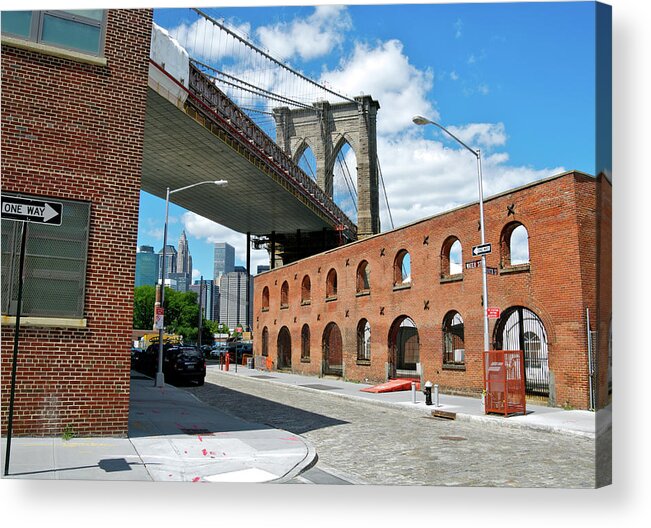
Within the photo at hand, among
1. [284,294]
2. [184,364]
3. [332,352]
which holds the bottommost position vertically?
[184,364]

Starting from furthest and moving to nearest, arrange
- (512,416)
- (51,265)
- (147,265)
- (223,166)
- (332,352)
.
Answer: (223,166)
(332,352)
(147,265)
(512,416)
(51,265)

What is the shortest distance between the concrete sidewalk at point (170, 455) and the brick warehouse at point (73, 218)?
679 millimetres

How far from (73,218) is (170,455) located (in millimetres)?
4324

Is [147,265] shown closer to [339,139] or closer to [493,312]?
[493,312]

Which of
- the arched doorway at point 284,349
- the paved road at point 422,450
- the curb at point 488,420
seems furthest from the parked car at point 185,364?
the arched doorway at point 284,349

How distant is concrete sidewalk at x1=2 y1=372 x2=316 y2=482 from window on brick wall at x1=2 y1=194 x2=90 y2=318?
7.12ft

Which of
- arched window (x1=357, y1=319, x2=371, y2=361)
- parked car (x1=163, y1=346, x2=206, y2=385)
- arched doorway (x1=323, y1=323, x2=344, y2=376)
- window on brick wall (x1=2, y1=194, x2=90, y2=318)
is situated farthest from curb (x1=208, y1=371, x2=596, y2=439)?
arched doorway (x1=323, y1=323, x2=344, y2=376)

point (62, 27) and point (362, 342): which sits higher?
point (62, 27)

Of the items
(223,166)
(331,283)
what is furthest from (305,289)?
(223,166)

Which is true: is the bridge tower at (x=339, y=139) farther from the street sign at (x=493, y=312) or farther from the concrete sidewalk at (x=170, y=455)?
the concrete sidewalk at (x=170, y=455)

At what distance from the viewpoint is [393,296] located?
28.4 m

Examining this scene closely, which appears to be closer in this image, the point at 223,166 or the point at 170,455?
the point at 170,455

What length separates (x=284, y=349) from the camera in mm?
43688

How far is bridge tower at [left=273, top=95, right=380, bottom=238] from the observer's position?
253 ft
